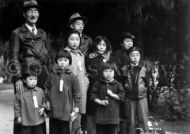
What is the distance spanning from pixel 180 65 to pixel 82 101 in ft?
11.7

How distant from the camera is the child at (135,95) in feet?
17.8

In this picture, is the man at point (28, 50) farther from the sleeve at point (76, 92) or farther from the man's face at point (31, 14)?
the sleeve at point (76, 92)

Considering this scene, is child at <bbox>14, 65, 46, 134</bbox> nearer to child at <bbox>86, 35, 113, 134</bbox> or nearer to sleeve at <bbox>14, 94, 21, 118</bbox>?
sleeve at <bbox>14, 94, 21, 118</bbox>

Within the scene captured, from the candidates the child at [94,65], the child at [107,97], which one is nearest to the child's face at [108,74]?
the child at [107,97]

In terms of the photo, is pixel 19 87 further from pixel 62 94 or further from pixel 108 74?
pixel 108 74

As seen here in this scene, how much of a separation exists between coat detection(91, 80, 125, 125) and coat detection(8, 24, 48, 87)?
701 mm

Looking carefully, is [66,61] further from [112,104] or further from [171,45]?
[171,45]

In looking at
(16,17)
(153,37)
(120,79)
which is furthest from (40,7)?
(120,79)

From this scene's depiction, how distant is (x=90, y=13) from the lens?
302 inches

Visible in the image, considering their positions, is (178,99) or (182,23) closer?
(182,23)

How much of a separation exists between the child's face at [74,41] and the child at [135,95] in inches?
31.0

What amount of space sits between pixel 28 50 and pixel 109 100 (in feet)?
3.92

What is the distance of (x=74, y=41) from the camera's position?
5223 mm

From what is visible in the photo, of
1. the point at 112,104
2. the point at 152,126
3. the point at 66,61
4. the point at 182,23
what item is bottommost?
the point at 152,126
